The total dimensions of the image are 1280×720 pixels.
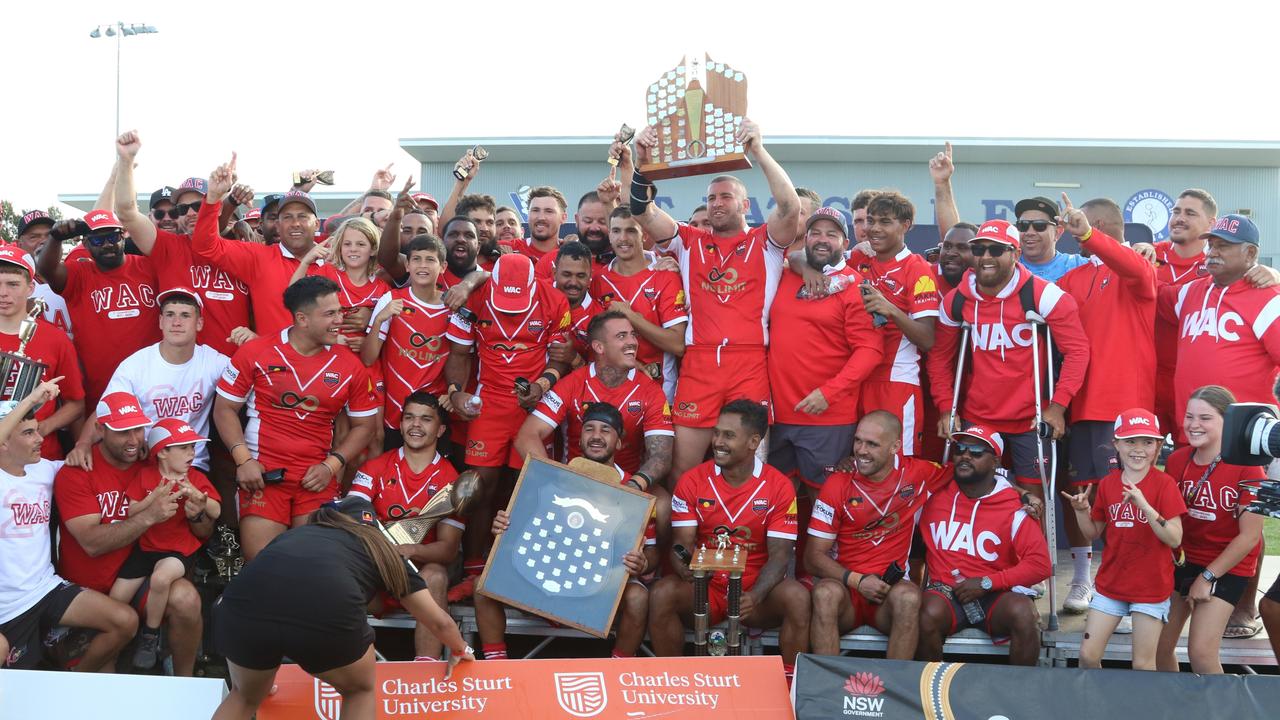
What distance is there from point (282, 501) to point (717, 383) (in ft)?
9.69

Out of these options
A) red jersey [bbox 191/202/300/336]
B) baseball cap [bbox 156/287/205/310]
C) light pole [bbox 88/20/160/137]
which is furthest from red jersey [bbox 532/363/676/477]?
light pole [bbox 88/20/160/137]

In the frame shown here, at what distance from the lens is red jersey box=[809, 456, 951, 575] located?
22.0 ft

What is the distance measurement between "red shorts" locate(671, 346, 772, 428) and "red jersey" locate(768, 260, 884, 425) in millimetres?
138

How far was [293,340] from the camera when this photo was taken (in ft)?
23.1

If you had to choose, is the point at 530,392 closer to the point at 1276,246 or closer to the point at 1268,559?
the point at 1268,559

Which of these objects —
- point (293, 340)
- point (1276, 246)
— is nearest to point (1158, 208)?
point (1276, 246)

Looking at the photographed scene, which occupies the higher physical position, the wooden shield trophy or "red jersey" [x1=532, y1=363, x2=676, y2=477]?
the wooden shield trophy

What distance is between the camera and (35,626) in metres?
5.97

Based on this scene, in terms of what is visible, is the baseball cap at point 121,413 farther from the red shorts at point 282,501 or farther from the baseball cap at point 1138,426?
the baseball cap at point 1138,426

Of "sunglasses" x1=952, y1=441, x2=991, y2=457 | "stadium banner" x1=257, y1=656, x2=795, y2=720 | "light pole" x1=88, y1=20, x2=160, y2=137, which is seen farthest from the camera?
"light pole" x1=88, y1=20, x2=160, y2=137

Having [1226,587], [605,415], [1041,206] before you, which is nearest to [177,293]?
[605,415]

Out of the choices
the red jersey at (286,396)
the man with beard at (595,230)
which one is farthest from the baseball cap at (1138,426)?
the red jersey at (286,396)

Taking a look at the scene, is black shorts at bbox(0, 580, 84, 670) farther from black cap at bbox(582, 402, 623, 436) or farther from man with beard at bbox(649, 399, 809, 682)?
man with beard at bbox(649, 399, 809, 682)

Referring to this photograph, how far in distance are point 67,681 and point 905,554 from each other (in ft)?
15.8
